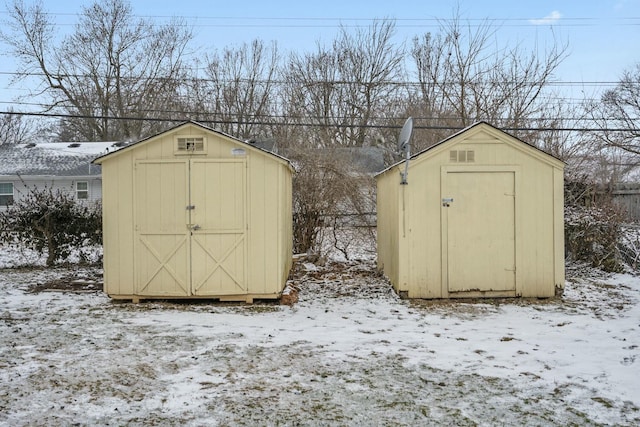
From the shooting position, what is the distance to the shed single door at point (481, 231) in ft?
24.7

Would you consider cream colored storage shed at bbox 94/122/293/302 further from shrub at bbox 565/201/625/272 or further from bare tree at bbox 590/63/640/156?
bare tree at bbox 590/63/640/156

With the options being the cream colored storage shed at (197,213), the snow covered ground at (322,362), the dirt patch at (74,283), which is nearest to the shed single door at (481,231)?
the snow covered ground at (322,362)

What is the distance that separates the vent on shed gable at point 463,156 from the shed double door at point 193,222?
2994mm

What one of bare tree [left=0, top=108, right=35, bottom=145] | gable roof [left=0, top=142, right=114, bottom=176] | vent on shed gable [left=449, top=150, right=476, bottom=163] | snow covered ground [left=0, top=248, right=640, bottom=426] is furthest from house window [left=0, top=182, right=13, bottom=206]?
vent on shed gable [left=449, top=150, right=476, bottom=163]

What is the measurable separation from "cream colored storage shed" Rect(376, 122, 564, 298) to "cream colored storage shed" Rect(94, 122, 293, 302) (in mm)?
1981

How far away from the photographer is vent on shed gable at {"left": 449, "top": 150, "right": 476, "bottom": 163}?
24.8ft

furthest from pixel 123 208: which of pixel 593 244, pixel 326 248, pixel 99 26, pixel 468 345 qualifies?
pixel 99 26

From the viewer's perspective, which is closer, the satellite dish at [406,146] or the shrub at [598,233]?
the satellite dish at [406,146]

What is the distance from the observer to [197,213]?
286 inches

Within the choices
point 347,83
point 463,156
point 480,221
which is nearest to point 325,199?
point 463,156

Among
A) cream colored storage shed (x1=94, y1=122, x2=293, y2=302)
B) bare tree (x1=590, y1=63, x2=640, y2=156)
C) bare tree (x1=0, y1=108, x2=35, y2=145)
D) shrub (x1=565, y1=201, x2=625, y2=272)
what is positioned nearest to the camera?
cream colored storage shed (x1=94, y1=122, x2=293, y2=302)

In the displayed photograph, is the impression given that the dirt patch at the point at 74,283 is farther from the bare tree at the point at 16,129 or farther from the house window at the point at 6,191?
the bare tree at the point at 16,129

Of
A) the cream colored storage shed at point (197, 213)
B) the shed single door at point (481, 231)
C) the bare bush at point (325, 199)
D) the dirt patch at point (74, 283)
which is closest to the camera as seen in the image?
the cream colored storage shed at point (197, 213)

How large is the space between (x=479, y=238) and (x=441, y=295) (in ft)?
3.23
